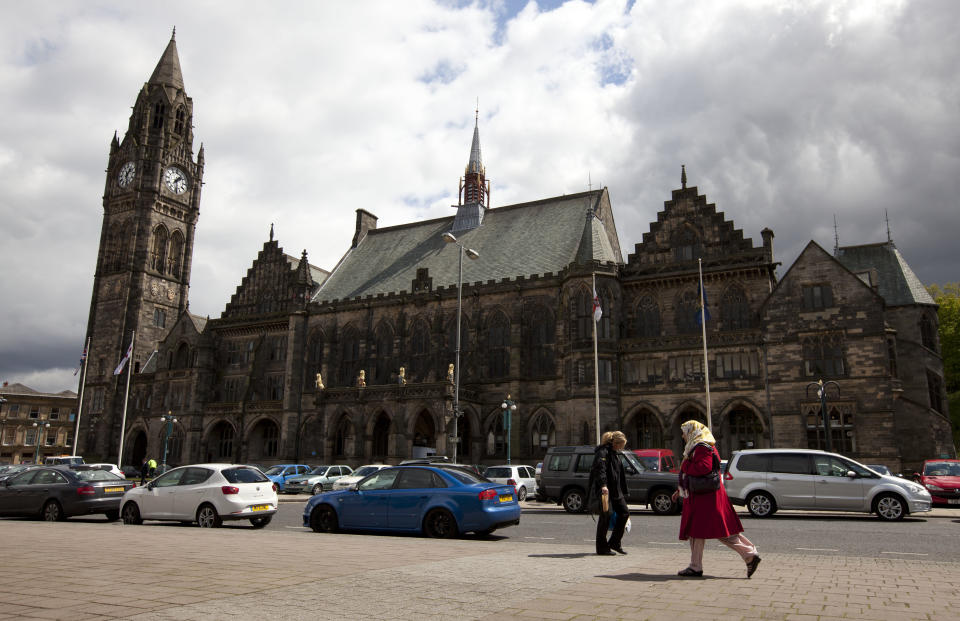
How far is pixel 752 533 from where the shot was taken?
49.3 feet

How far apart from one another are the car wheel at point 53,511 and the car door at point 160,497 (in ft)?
9.81

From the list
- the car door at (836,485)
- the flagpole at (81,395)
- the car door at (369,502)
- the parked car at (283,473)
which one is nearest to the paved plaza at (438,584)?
the car door at (369,502)

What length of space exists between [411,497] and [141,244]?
59.9 metres

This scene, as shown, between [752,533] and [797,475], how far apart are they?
15.6 ft

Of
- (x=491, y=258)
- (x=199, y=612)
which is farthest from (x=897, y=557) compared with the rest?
(x=491, y=258)

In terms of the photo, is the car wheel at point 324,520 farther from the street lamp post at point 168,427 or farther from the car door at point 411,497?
the street lamp post at point 168,427

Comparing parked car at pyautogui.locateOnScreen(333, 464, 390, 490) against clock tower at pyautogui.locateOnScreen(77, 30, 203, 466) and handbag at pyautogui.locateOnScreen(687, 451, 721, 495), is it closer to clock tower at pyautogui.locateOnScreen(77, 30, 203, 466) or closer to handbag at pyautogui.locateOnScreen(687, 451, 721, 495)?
handbag at pyautogui.locateOnScreen(687, 451, 721, 495)

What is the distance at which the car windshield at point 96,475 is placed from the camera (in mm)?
A: 19516

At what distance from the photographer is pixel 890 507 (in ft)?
58.9

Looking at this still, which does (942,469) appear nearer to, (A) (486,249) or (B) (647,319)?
(B) (647,319)

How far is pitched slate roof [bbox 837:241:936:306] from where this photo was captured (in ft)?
140

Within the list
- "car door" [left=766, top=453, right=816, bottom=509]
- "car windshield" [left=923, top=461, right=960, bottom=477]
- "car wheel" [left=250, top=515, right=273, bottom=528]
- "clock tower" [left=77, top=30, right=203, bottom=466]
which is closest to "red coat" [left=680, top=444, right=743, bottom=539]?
"car door" [left=766, top=453, right=816, bottom=509]

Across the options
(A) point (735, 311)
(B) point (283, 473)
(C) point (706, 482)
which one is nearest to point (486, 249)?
(A) point (735, 311)

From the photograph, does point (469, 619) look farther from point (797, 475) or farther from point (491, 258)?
point (491, 258)
